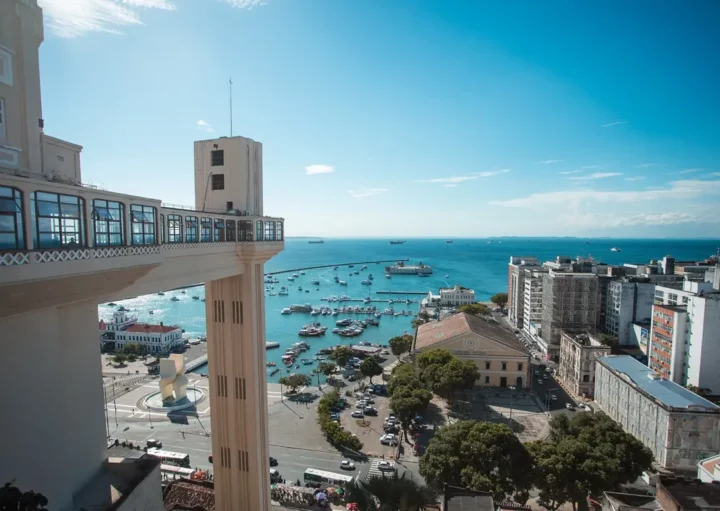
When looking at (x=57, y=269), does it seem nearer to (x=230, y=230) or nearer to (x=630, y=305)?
(x=230, y=230)

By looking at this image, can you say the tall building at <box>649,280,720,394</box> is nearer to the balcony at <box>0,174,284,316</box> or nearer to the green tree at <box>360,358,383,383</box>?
the green tree at <box>360,358,383,383</box>

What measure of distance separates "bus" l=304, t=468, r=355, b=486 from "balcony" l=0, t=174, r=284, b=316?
59.7 ft

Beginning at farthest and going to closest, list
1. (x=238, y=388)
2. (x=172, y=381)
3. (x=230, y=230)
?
(x=172, y=381) < (x=238, y=388) < (x=230, y=230)

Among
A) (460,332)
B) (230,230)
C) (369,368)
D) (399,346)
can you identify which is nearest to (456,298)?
(399,346)

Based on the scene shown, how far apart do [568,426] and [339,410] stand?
19942 millimetres

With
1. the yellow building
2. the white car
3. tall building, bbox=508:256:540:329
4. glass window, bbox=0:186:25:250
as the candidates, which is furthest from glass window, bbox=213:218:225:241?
tall building, bbox=508:256:540:329

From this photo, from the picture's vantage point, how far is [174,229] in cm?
1039

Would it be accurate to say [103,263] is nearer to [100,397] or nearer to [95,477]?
[100,397]

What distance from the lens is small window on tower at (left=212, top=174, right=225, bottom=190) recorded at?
48.0ft

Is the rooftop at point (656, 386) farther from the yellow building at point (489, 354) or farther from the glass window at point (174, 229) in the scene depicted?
the glass window at point (174, 229)

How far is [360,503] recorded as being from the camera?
12.9 m

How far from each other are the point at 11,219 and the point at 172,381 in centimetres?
3618

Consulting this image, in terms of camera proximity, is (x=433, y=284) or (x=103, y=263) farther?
(x=433, y=284)

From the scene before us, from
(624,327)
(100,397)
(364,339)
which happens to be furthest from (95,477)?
(364,339)
